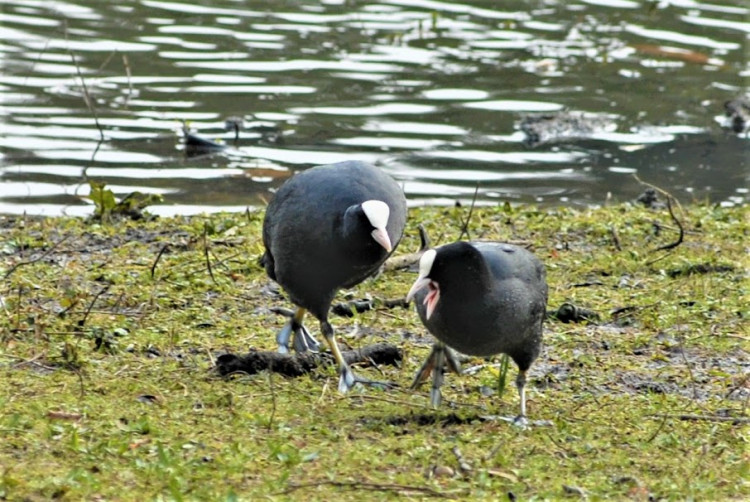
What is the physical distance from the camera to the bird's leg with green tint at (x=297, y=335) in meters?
6.14

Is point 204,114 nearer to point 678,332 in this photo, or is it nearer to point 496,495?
point 678,332

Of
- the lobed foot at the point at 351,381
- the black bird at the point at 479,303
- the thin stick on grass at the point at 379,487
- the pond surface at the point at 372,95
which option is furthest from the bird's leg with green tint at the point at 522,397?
the pond surface at the point at 372,95

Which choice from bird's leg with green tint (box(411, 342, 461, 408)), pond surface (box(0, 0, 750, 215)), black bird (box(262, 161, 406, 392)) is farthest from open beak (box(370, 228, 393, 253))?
pond surface (box(0, 0, 750, 215))

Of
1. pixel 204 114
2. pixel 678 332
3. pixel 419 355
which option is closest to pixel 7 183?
pixel 204 114

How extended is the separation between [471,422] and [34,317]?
89.2 inches

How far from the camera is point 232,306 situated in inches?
266

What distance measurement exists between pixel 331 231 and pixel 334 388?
26.6 inches

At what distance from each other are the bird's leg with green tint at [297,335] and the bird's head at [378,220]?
98cm

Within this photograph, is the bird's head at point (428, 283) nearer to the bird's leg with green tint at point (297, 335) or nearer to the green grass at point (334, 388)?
the green grass at point (334, 388)

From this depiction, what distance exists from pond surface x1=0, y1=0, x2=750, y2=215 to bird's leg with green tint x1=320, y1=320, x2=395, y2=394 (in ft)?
11.7

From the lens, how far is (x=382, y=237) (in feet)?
17.2

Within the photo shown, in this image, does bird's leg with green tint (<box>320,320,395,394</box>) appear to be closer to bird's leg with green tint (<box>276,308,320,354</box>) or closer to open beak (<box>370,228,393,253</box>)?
bird's leg with green tint (<box>276,308,320,354</box>)

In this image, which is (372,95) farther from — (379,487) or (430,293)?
(379,487)

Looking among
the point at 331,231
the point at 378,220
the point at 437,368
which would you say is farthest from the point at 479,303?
the point at 331,231
